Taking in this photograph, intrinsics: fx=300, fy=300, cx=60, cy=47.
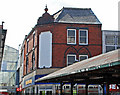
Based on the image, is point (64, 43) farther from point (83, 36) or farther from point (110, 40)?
point (110, 40)

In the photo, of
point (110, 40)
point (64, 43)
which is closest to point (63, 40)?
point (64, 43)

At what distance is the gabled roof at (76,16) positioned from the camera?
36719 millimetres

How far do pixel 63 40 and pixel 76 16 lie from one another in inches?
144

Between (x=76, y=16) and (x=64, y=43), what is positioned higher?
(x=76, y=16)

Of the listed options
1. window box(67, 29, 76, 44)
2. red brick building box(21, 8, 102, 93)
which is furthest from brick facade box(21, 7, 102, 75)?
window box(67, 29, 76, 44)

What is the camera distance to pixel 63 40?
118ft

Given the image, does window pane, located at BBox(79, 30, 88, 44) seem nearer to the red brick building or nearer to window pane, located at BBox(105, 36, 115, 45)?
the red brick building

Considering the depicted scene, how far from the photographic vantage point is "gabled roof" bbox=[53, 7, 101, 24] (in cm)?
3672

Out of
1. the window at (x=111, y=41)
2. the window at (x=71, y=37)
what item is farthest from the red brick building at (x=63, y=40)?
the window at (x=111, y=41)

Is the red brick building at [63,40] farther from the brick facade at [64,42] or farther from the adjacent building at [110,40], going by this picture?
the adjacent building at [110,40]

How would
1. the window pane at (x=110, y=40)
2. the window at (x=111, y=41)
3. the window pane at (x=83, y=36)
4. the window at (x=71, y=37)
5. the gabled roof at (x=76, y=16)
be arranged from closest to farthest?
the window at (x=71, y=37) < the window pane at (x=83, y=36) < the gabled roof at (x=76, y=16) < the window at (x=111, y=41) < the window pane at (x=110, y=40)

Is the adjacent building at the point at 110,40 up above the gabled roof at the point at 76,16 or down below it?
below

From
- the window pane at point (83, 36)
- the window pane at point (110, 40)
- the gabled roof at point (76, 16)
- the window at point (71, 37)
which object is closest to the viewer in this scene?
the window at point (71, 37)

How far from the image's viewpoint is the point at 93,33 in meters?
36.6
